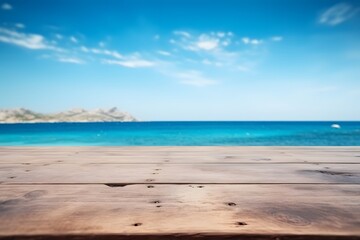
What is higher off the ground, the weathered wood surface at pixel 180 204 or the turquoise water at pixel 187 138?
the weathered wood surface at pixel 180 204

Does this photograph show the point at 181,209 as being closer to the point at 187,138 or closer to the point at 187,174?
the point at 187,174

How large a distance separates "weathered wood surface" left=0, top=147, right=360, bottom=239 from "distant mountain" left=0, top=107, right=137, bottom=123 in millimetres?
161379

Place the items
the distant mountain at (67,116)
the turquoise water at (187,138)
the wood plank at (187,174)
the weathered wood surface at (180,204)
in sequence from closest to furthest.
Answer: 1. the weathered wood surface at (180,204)
2. the wood plank at (187,174)
3. the turquoise water at (187,138)
4. the distant mountain at (67,116)

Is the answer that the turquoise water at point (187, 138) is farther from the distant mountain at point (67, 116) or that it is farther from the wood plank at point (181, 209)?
the distant mountain at point (67, 116)

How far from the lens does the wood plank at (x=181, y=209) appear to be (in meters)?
0.71

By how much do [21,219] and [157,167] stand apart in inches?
38.7

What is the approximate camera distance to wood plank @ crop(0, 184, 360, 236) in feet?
2.33

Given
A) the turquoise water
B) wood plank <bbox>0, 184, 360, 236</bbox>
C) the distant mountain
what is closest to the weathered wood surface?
wood plank <bbox>0, 184, 360, 236</bbox>

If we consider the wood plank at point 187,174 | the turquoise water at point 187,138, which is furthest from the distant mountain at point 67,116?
the wood plank at point 187,174

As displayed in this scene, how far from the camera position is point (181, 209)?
856mm

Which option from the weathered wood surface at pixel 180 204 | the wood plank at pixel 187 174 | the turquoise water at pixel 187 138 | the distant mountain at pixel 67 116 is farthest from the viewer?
the distant mountain at pixel 67 116

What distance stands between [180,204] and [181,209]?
0.17 ft

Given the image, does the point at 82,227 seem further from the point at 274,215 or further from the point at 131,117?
the point at 131,117

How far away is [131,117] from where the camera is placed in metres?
182
